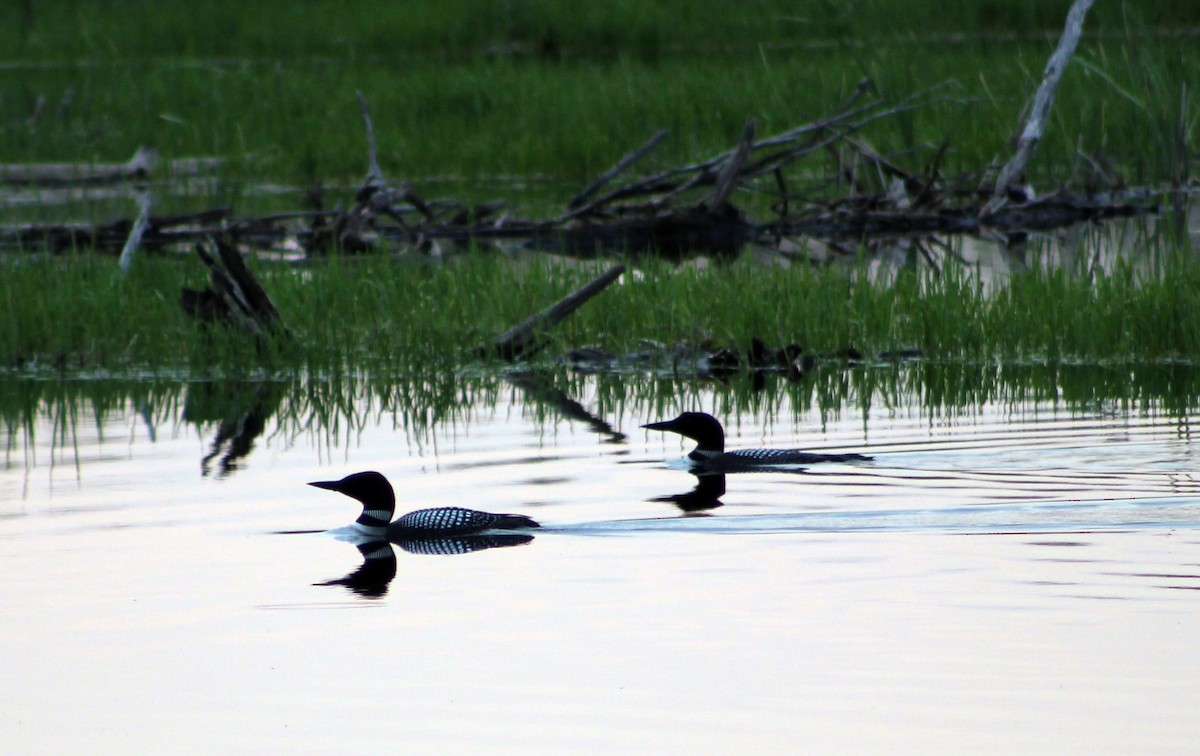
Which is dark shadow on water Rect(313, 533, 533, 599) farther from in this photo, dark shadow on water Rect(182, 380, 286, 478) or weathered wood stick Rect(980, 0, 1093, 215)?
weathered wood stick Rect(980, 0, 1093, 215)

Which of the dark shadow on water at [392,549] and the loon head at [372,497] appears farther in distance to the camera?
the loon head at [372,497]

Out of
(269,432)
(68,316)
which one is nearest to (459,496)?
(269,432)

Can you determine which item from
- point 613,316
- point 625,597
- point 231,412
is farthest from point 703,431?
point 613,316

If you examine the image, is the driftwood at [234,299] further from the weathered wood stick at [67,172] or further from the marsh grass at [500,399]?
the weathered wood stick at [67,172]

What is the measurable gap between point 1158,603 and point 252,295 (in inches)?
256

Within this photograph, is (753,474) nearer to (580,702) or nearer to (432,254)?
(580,702)

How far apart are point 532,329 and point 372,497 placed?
3846 mm

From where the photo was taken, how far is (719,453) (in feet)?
Answer: 24.7

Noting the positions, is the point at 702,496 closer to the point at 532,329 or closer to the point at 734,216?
the point at 532,329

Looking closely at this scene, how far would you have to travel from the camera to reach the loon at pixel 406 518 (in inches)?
246

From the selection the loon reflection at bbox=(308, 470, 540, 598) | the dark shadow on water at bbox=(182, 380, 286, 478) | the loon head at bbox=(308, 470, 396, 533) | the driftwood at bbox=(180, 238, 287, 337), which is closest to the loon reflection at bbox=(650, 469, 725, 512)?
the loon reflection at bbox=(308, 470, 540, 598)

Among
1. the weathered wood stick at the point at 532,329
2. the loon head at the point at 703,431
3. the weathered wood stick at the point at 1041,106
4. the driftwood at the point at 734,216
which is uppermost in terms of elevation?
the weathered wood stick at the point at 1041,106

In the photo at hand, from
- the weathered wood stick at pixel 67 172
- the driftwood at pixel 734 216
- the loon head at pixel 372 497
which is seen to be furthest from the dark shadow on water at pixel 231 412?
the weathered wood stick at pixel 67 172

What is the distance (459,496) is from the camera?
709 centimetres
